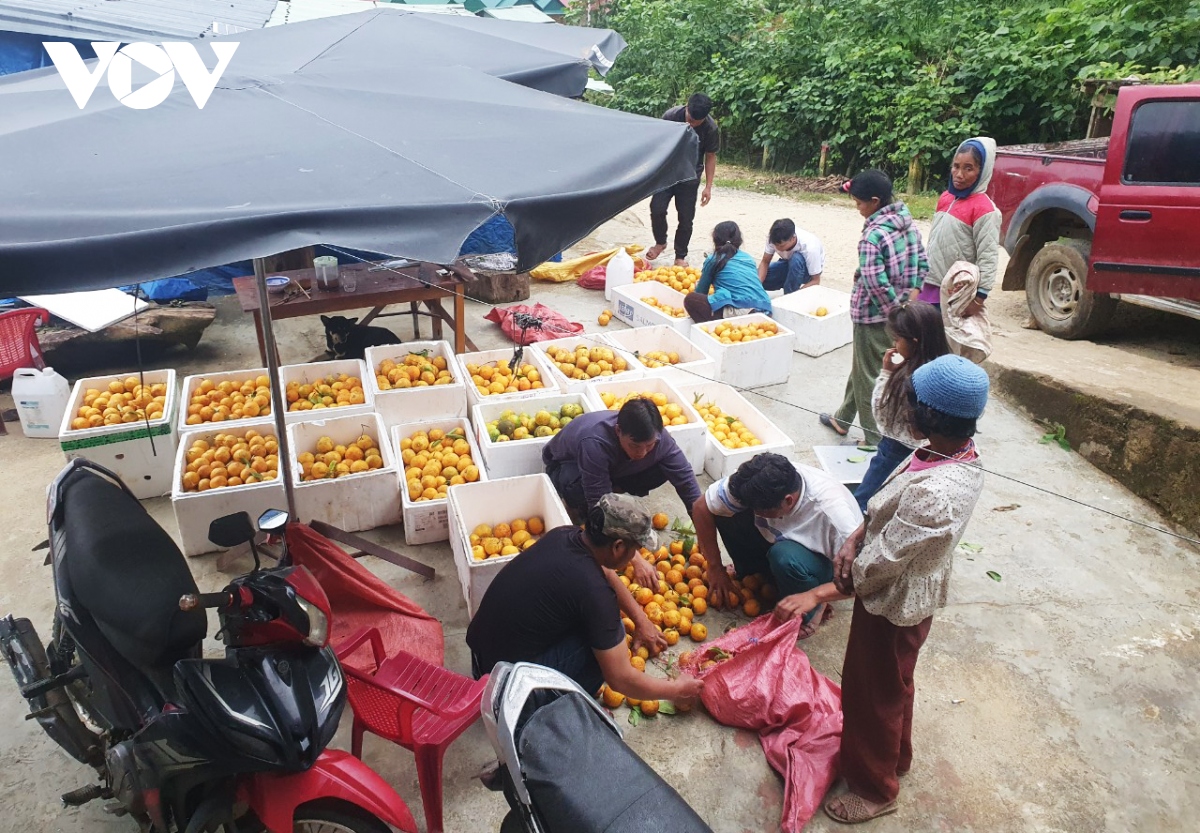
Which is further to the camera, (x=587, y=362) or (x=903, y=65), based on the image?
(x=903, y=65)

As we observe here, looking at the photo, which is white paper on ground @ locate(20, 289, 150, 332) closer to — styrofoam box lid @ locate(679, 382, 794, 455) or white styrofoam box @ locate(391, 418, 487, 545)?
white styrofoam box @ locate(391, 418, 487, 545)

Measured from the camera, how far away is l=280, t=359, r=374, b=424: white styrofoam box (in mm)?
5062

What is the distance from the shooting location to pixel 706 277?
7305 mm

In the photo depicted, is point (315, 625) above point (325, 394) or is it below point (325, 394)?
above

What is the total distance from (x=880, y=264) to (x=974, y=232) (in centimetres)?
67

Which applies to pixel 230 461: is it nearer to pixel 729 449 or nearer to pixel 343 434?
pixel 343 434

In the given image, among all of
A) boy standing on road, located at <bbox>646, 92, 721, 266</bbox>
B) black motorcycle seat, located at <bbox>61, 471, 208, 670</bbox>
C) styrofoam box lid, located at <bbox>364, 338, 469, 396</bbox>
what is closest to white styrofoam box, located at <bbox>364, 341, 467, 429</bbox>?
styrofoam box lid, located at <bbox>364, 338, 469, 396</bbox>

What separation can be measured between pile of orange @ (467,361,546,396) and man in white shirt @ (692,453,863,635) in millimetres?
2177

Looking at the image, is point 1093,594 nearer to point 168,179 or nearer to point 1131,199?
point 1131,199

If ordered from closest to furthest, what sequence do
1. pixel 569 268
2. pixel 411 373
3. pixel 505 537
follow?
1. pixel 505 537
2. pixel 411 373
3. pixel 569 268

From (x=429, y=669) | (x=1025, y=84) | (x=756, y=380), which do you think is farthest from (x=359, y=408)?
(x=1025, y=84)

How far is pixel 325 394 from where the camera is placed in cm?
548

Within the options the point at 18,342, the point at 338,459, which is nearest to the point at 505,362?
the point at 338,459

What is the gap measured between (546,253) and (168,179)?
1129 mm
